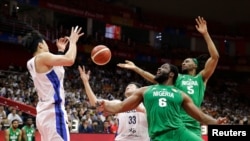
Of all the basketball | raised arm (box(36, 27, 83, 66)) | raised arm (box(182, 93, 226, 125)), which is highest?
the basketball

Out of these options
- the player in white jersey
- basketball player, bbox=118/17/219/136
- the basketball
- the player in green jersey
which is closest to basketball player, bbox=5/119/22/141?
the player in green jersey

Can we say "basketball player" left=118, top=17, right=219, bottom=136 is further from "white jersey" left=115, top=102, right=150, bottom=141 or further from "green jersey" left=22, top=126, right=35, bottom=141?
"green jersey" left=22, top=126, right=35, bottom=141

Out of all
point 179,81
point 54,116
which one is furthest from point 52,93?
point 179,81

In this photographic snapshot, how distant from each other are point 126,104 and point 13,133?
8066 mm

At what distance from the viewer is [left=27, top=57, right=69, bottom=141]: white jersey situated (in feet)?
16.8

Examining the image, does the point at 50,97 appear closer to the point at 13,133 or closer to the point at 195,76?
the point at 195,76

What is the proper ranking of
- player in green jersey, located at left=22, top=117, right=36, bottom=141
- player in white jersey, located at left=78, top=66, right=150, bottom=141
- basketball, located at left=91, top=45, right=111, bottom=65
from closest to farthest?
1. basketball, located at left=91, top=45, right=111, bottom=65
2. player in white jersey, located at left=78, top=66, right=150, bottom=141
3. player in green jersey, located at left=22, top=117, right=36, bottom=141

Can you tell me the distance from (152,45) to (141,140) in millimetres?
26524

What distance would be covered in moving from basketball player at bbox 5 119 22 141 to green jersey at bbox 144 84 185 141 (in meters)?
8.10

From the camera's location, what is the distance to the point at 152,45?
3397cm

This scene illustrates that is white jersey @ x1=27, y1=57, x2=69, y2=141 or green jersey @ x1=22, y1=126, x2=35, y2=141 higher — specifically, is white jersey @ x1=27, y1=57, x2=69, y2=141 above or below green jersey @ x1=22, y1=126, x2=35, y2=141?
above

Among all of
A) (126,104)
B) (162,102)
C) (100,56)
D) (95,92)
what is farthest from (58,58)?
(95,92)

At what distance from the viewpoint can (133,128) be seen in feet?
25.4

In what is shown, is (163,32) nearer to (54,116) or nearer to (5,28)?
(5,28)
